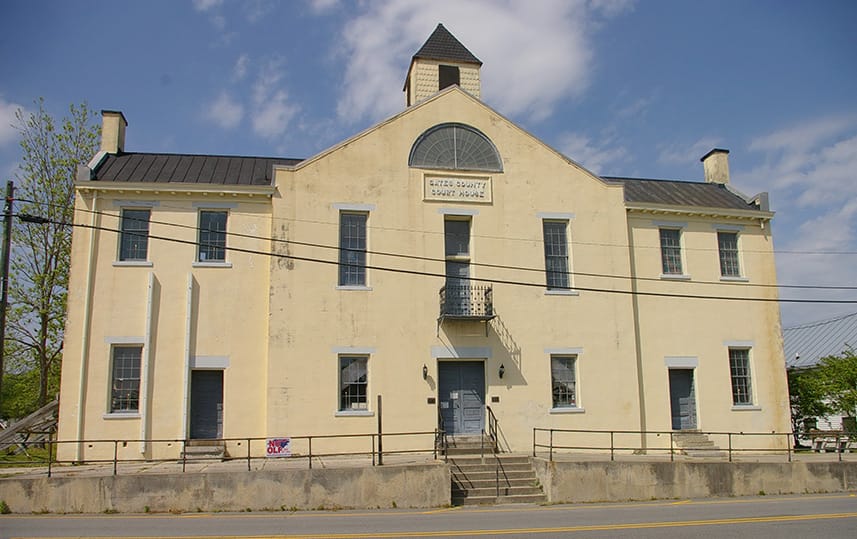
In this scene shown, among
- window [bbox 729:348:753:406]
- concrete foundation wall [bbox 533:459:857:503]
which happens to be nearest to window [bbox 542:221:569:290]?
concrete foundation wall [bbox 533:459:857:503]

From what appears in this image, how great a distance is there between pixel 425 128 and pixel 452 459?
1001 cm

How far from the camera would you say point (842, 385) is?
24.6 metres

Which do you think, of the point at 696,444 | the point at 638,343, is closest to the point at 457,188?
the point at 638,343

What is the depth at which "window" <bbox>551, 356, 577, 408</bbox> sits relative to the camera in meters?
21.2

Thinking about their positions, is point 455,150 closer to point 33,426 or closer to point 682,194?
point 682,194

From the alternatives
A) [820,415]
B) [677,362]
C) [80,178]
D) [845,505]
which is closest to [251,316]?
[80,178]

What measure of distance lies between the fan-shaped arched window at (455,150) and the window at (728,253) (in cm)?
850

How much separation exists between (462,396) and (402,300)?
11.0ft

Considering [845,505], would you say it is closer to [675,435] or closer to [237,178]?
[675,435]

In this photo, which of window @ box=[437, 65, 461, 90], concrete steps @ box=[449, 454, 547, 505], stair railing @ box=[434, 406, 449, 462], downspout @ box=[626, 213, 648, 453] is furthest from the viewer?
window @ box=[437, 65, 461, 90]

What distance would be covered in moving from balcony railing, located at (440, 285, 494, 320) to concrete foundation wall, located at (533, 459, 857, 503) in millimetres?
4834

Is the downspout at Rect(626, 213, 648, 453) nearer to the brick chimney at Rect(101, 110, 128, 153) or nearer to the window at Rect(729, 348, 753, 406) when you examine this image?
the window at Rect(729, 348, 753, 406)

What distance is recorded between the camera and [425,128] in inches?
859

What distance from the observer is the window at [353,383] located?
790 inches
